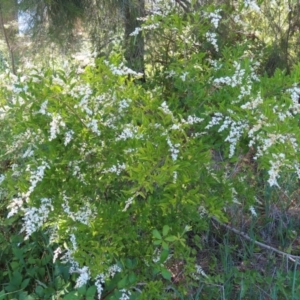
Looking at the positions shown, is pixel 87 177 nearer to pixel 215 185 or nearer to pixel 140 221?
pixel 140 221

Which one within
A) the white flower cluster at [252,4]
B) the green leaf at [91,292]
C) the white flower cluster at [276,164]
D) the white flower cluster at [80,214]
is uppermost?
the white flower cluster at [252,4]

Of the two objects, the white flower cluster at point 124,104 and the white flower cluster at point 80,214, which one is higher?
the white flower cluster at point 124,104

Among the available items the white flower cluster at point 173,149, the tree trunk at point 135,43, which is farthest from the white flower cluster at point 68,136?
the tree trunk at point 135,43

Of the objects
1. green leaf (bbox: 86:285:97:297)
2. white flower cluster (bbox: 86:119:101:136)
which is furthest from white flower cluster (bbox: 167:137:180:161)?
green leaf (bbox: 86:285:97:297)

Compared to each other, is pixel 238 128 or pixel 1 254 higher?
pixel 238 128

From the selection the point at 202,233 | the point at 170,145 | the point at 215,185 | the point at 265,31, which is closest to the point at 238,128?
the point at 170,145

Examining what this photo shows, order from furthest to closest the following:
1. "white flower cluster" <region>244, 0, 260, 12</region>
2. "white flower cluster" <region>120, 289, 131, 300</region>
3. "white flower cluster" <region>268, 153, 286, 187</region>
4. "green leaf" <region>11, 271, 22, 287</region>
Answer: "green leaf" <region>11, 271, 22, 287</region> < "white flower cluster" <region>244, 0, 260, 12</region> < "white flower cluster" <region>120, 289, 131, 300</region> < "white flower cluster" <region>268, 153, 286, 187</region>

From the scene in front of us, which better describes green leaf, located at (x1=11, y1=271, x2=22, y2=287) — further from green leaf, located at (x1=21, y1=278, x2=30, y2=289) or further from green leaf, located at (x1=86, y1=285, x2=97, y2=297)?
green leaf, located at (x1=86, y1=285, x2=97, y2=297)

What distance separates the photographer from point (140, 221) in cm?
200

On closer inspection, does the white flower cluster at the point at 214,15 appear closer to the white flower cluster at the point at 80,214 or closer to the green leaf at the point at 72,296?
the white flower cluster at the point at 80,214

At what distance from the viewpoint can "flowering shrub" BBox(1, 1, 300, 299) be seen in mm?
1759

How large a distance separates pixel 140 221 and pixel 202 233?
2.99 feet

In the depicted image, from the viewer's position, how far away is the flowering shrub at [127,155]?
69.2 inches

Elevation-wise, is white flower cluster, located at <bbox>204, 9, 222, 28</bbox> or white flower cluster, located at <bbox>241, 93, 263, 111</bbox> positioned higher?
white flower cluster, located at <bbox>204, 9, 222, 28</bbox>
